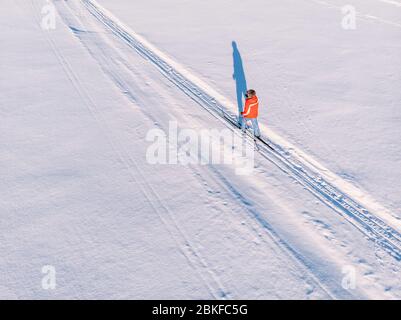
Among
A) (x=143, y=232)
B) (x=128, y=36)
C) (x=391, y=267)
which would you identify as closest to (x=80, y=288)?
(x=143, y=232)

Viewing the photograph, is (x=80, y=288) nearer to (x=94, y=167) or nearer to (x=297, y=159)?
(x=94, y=167)

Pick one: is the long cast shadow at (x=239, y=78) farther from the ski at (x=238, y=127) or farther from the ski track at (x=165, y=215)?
the ski track at (x=165, y=215)
